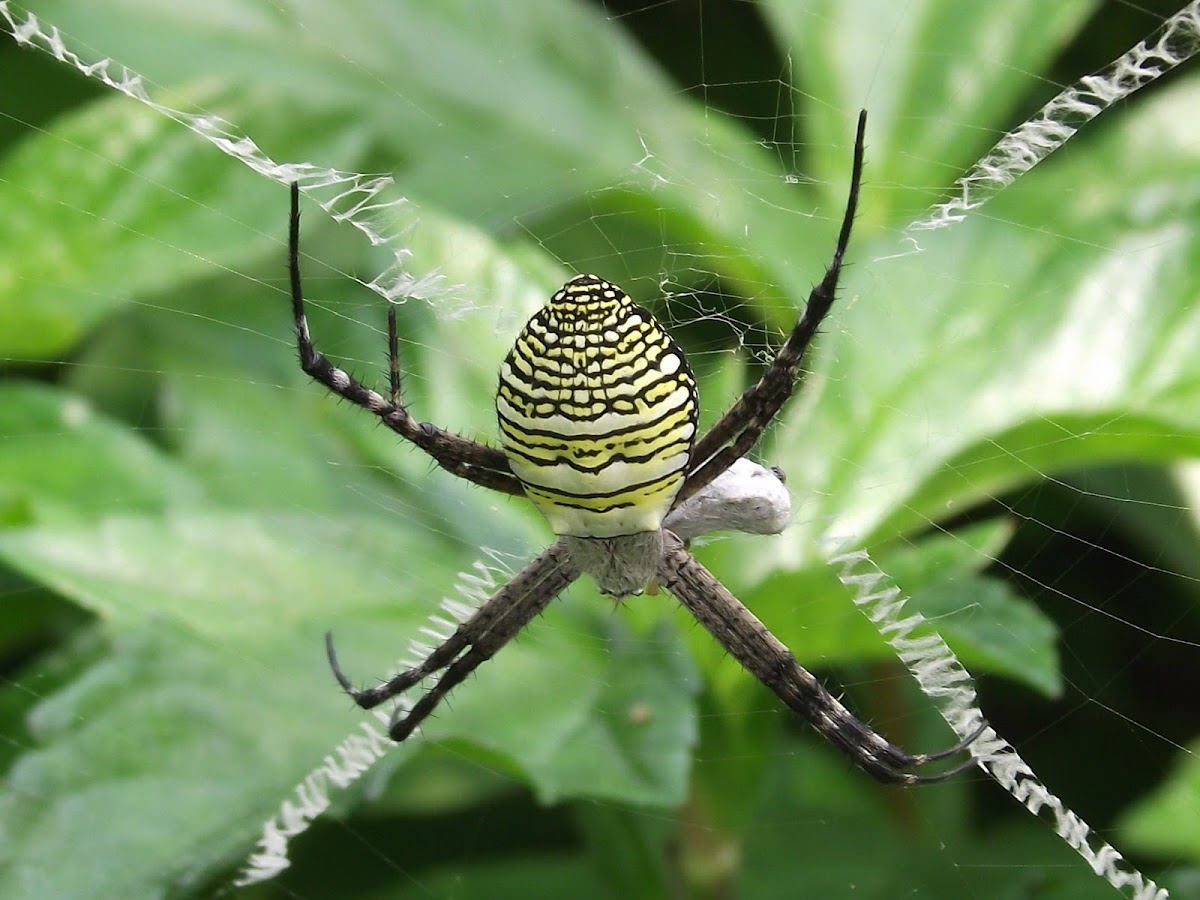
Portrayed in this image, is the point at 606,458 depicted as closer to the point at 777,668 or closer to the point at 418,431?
the point at 418,431

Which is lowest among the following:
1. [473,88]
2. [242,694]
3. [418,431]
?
[242,694]

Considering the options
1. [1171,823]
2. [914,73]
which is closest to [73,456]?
[914,73]

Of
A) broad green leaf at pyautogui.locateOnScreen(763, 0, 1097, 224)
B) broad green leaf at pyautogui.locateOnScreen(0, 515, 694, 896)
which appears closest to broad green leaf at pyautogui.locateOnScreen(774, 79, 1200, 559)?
broad green leaf at pyautogui.locateOnScreen(763, 0, 1097, 224)

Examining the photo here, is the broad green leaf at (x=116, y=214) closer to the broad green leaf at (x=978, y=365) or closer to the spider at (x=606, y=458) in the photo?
the spider at (x=606, y=458)

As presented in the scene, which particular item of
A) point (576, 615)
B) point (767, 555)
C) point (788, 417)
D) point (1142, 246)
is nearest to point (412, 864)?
point (576, 615)

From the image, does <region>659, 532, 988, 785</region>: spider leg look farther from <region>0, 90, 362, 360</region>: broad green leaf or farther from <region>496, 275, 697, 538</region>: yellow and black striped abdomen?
<region>0, 90, 362, 360</region>: broad green leaf

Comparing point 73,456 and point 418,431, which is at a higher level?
point 418,431

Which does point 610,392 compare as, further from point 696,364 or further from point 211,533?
point 211,533
